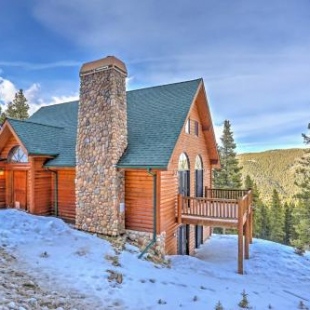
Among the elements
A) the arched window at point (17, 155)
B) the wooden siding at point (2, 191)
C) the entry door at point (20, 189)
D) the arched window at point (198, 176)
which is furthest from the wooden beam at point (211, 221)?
the wooden siding at point (2, 191)

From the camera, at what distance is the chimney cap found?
10359 millimetres

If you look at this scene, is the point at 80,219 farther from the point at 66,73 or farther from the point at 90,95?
the point at 66,73

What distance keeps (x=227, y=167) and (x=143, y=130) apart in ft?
55.5

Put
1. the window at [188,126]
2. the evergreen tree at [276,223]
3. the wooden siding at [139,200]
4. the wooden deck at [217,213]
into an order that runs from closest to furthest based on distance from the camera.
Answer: the wooden deck at [217,213], the wooden siding at [139,200], the window at [188,126], the evergreen tree at [276,223]

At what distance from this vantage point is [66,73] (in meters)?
18.4

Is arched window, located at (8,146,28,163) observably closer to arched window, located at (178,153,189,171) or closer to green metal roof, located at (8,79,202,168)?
green metal roof, located at (8,79,202,168)

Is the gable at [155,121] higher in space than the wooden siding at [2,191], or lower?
higher

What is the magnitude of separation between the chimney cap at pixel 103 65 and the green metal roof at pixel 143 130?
2584 millimetres

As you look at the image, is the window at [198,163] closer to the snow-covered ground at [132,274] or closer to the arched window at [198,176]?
the arched window at [198,176]

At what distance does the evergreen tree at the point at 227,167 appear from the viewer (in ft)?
85.3

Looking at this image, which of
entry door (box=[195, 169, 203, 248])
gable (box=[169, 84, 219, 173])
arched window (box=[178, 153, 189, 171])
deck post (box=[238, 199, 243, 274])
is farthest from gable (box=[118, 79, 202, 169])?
entry door (box=[195, 169, 203, 248])

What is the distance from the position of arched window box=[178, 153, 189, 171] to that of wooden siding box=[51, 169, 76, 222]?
16.9 feet

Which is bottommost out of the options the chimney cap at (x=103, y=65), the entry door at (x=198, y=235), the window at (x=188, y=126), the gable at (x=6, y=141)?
the entry door at (x=198, y=235)

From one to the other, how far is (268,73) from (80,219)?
45.7 feet
